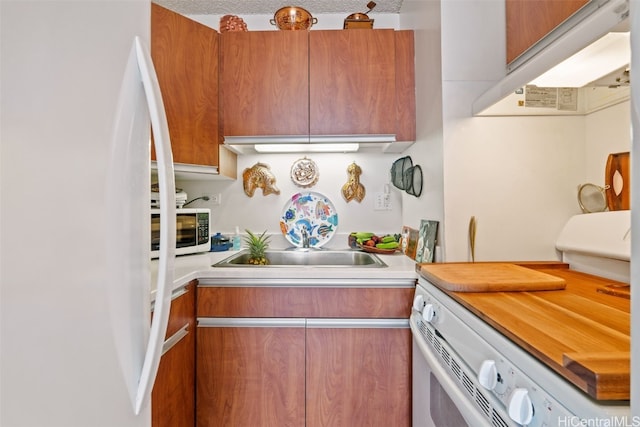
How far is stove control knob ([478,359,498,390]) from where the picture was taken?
0.64m

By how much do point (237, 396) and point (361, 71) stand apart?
1706mm

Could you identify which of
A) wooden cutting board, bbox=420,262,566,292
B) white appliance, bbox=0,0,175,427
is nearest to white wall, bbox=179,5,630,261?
wooden cutting board, bbox=420,262,566,292

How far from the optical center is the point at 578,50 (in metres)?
0.81

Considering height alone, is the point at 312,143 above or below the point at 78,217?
above

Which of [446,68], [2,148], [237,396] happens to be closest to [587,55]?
[446,68]

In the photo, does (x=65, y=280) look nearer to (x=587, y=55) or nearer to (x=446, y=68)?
(x=587, y=55)

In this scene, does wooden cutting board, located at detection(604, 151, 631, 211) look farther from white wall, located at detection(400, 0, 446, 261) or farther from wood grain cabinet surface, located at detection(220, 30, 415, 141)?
wood grain cabinet surface, located at detection(220, 30, 415, 141)

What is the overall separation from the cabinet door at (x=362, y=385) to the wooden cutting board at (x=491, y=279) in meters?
0.46

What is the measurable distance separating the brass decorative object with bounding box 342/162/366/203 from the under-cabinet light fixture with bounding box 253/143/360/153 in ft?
0.39

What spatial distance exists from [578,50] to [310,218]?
1595 mm

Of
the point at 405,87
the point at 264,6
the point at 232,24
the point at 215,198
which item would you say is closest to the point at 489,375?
the point at 405,87

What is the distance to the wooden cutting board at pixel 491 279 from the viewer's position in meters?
0.91

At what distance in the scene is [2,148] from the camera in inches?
14.2

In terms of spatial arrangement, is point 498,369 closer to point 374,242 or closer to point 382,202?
point 374,242
